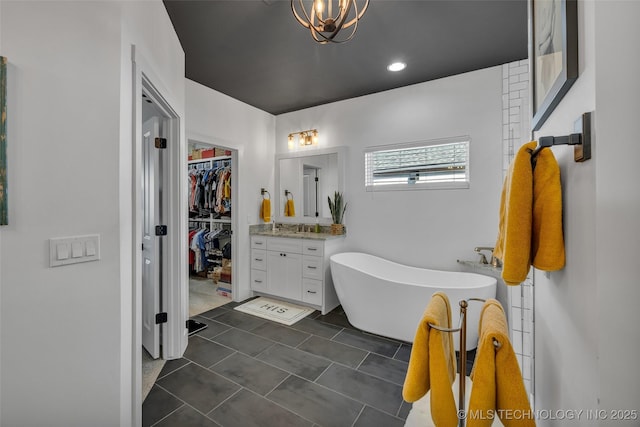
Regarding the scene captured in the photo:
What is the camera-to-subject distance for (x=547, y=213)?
72cm

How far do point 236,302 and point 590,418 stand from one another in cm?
361

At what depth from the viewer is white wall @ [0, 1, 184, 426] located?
975mm

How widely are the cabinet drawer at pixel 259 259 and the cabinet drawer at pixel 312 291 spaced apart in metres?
0.66

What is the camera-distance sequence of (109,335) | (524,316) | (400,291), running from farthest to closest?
(400,291), (524,316), (109,335)

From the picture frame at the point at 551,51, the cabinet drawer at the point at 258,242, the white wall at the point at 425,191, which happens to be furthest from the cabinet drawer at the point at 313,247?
the picture frame at the point at 551,51

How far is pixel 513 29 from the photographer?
2.21m

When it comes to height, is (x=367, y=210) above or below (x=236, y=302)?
above

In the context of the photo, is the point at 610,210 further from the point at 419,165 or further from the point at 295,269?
the point at 295,269

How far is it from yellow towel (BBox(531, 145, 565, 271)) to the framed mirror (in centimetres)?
298

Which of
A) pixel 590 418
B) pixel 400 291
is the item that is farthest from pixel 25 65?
pixel 400 291

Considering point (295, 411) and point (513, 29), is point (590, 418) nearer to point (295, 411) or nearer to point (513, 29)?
point (295, 411)

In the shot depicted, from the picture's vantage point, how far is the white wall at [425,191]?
2.86 m

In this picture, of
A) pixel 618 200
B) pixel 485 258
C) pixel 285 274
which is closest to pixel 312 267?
pixel 285 274

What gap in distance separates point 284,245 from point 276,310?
0.80 m
